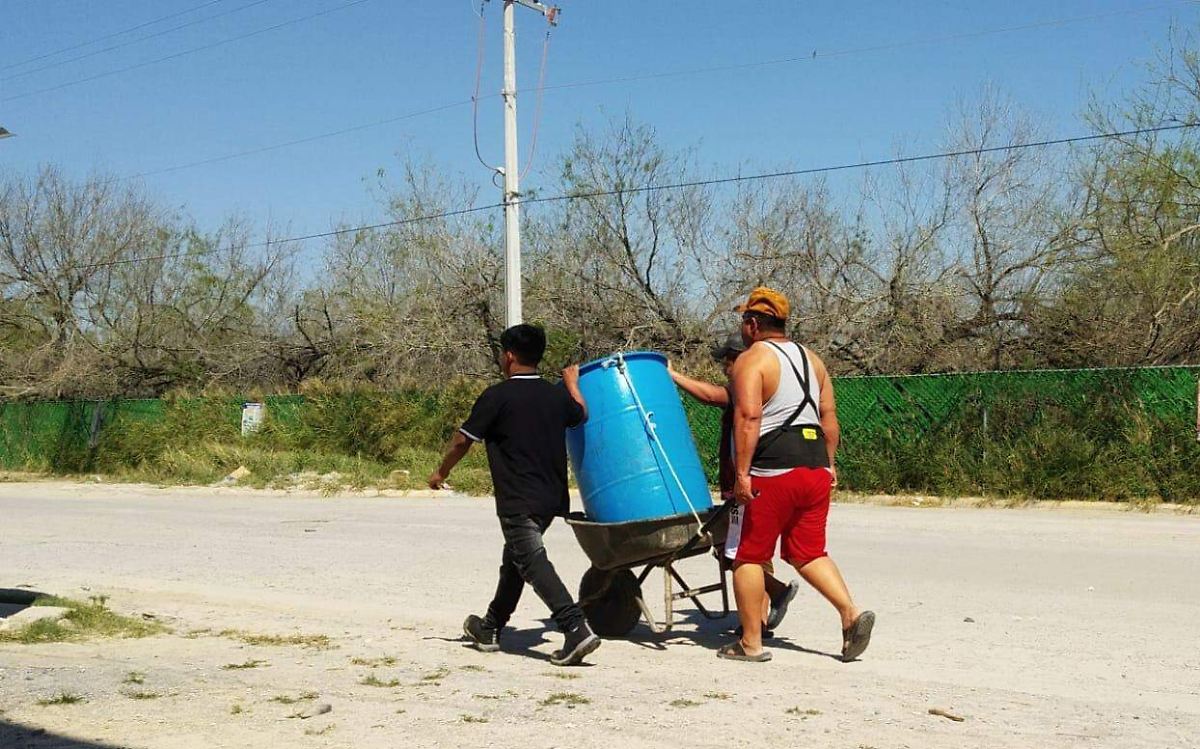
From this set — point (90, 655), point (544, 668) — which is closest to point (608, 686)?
point (544, 668)

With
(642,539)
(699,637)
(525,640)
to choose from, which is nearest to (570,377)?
(642,539)

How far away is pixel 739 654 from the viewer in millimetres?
6832

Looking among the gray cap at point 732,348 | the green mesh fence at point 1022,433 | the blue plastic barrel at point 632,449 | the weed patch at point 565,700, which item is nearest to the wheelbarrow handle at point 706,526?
the blue plastic barrel at point 632,449

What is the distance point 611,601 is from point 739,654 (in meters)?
1.03

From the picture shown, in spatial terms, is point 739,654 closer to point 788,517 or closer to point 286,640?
point 788,517

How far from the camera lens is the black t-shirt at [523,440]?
275 inches

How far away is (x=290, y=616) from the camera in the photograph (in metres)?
8.75

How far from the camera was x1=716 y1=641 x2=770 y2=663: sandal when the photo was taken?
6.80 meters

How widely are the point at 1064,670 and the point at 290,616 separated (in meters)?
4.89

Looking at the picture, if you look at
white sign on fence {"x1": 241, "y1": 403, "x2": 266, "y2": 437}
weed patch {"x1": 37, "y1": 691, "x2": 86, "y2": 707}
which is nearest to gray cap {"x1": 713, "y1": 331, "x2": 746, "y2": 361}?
weed patch {"x1": 37, "y1": 691, "x2": 86, "y2": 707}

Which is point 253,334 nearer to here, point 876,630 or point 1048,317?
point 1048,317

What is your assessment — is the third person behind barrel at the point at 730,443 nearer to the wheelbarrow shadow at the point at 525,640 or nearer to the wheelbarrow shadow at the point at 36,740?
the wheelbarrow shadow at the point at 525,640

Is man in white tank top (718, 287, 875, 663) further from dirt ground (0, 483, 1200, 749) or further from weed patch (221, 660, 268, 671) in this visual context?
weed patch (221, 660, 268, 671)

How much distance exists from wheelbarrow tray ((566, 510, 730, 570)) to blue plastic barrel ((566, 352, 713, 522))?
68 millimetres
